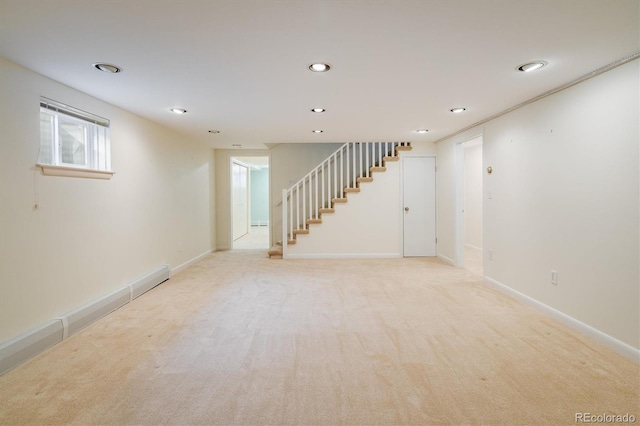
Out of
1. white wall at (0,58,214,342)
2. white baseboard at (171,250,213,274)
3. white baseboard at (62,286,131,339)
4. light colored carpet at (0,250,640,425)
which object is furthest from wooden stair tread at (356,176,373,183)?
white baseboard at (62,286,131,339)

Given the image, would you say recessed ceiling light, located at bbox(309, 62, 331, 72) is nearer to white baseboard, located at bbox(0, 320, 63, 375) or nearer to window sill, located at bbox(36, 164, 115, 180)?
window sill, located at bbox(36, 164, 115, 180)

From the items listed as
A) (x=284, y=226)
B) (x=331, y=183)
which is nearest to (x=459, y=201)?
(x=331, y=183)

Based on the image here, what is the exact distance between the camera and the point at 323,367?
7.38ft

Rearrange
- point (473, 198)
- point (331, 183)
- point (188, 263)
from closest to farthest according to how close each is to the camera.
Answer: point (188, 263) < point (331, 183) < point (473, 198)

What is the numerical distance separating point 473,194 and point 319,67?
5.80 metres

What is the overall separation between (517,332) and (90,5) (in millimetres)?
Answer: 3734

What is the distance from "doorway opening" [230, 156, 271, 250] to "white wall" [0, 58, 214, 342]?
9.04 feet

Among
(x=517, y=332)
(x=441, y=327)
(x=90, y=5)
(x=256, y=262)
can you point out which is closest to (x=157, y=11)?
(x=90, y=5)

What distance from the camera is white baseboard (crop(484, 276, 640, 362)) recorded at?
2348mm

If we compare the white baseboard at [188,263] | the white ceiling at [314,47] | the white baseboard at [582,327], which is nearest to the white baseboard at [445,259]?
the white baseboard at [582,327]

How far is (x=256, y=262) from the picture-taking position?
5.84 meters

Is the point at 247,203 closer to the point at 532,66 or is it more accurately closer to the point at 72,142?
the point at 72,142

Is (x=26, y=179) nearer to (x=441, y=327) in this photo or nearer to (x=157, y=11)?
(x=157, y=11)

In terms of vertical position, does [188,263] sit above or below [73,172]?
below
